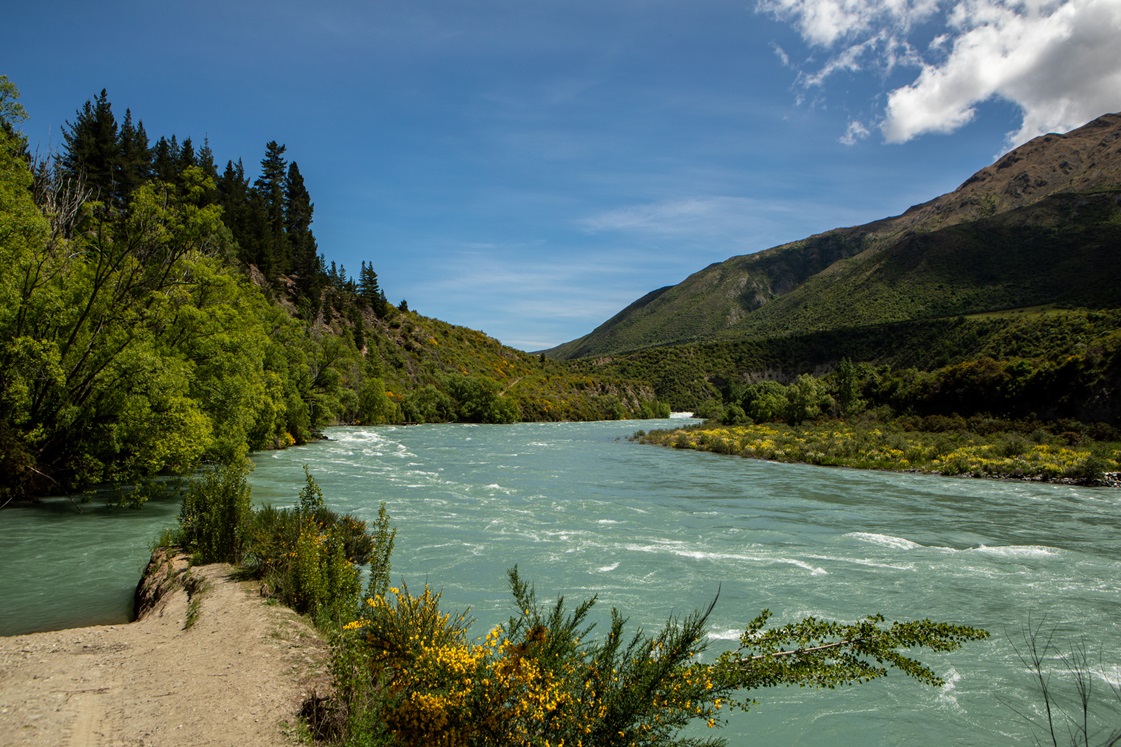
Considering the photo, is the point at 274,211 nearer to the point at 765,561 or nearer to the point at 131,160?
the point at 131,160

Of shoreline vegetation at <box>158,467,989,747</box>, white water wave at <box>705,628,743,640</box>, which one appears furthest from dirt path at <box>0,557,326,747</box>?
white water wave at <box>705,628,743,640</box>

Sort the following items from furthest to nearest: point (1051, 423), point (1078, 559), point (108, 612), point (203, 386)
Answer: point (1051, 423)
point (203, 386)
point (1078, 559)
point (108, 612)

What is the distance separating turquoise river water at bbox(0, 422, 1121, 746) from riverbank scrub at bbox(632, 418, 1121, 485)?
3686 mm

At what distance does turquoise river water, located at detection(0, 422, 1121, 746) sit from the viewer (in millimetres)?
7848

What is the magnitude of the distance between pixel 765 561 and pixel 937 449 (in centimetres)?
2716

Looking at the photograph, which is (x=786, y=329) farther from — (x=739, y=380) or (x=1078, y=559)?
(x=1078, y=559)

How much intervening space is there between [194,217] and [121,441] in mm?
6819

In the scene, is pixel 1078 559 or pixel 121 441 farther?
pixel 121 441

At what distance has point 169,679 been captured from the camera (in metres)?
6.26

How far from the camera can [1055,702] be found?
755cm

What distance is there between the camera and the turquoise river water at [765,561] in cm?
785

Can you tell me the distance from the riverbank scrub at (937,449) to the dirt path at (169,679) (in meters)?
35.2

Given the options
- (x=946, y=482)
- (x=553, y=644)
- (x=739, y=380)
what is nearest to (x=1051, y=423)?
(x=946, y=482)

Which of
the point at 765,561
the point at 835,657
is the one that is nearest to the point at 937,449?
the point at 765,561
